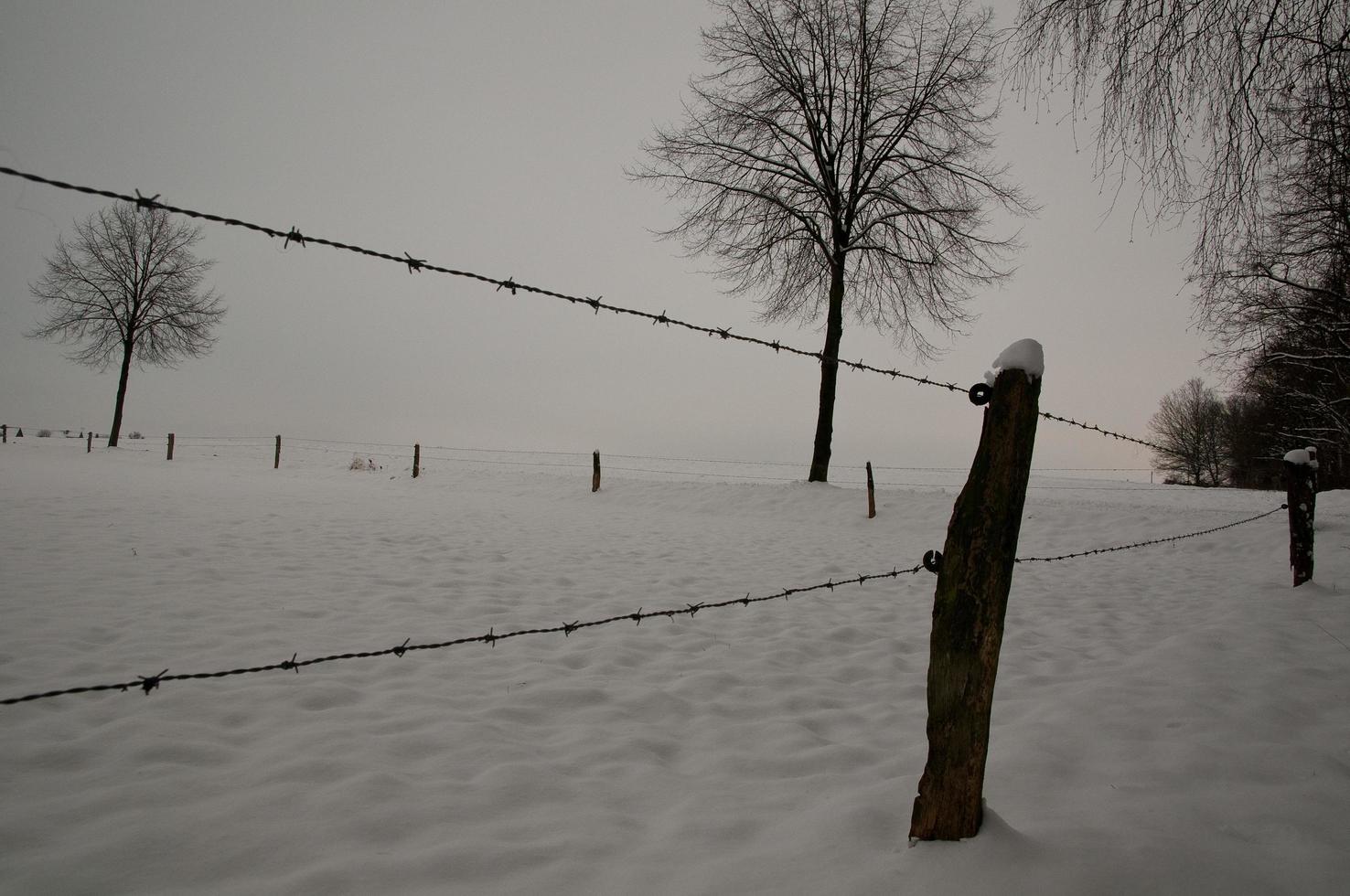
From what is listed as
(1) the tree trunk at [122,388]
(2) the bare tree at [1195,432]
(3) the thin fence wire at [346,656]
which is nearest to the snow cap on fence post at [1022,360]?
(3) the thin fence wire at [346,656]

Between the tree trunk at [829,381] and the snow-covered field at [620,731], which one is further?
the tree trunk at [829,381]

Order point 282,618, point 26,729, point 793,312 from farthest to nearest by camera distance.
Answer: point 793,312
point 282,618
point 26,729

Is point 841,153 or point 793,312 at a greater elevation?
point 841,153

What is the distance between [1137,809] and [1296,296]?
15.0 metres

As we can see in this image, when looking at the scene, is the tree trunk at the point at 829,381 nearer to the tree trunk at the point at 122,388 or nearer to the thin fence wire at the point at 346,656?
the thin fence wire at the point at 346,656

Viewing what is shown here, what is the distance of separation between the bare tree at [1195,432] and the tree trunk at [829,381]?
35230 mm

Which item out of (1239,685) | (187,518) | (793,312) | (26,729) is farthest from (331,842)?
(793,312)

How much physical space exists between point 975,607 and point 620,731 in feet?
5.63

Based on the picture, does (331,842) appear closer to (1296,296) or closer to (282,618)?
(282,618)

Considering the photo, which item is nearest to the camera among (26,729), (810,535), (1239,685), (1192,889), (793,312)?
(1192,889)

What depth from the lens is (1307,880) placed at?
161cm

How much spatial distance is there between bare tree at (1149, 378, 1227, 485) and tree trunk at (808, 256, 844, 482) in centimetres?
3523

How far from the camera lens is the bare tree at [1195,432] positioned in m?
36.8

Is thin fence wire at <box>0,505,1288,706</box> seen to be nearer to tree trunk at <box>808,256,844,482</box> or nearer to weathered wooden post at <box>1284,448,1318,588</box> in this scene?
weathered wooden post at <box>1284,448,1318,588</box>
